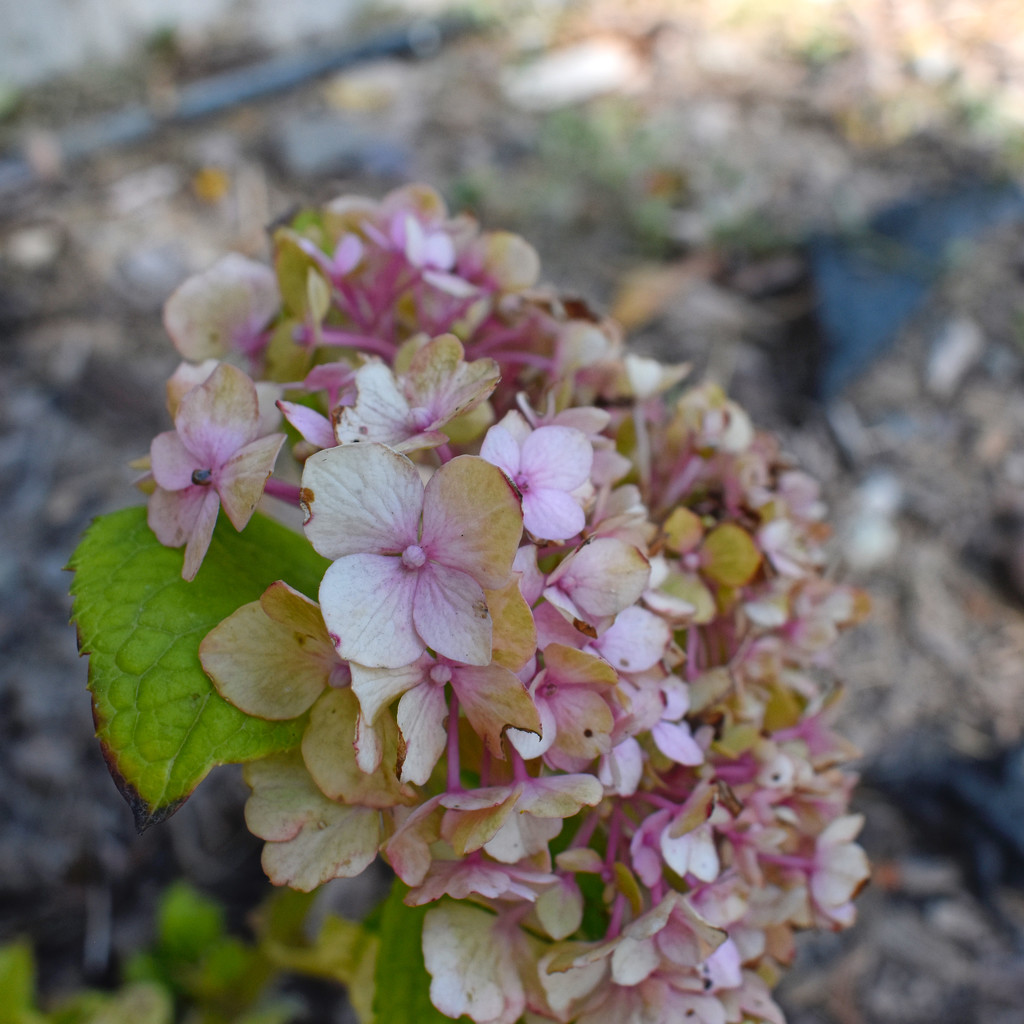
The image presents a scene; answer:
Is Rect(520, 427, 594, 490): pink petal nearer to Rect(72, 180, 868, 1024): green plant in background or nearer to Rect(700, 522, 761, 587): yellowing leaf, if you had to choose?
Rect(72, 180, 868, 1024): green plant in background

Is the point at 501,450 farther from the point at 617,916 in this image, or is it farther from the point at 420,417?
the point at 617,916

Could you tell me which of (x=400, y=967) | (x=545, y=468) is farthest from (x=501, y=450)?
(x=400, y=967)

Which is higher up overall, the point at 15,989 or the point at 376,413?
the point at 376,413

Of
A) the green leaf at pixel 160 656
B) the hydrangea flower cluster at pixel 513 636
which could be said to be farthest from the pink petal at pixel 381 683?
the green leaf at pixel 160 656

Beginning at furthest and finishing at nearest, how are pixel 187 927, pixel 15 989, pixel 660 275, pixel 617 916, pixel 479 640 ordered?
pixel 660 275
pixel 187 927
pixel 15 989
pixel 617 916
pixel 479 640

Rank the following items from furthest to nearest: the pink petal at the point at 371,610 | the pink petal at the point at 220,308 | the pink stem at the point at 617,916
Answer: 1. the pink petal at the point at 220,308
2. the pink stem at the point at 617,916
3. the pink petal at the point at 371,610

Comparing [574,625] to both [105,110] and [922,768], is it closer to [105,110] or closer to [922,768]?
[922,768]

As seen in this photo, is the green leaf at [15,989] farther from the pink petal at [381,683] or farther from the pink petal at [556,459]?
the pink petal at [556,459]
